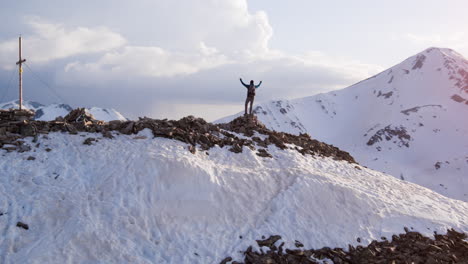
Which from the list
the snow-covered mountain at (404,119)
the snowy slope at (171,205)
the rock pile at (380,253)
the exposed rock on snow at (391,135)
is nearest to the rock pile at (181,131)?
the snowy slope at (171,205)

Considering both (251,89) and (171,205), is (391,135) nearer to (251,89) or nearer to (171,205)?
(251,89)

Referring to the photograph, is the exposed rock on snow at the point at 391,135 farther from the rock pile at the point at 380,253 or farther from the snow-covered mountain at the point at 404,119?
the rock pile at the point at 380,253

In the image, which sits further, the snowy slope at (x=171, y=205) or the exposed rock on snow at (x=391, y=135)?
the exposed rock on snow at (x=391, y=135)

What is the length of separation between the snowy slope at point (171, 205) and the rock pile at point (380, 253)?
49 cm

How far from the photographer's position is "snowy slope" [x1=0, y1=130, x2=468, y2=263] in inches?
427

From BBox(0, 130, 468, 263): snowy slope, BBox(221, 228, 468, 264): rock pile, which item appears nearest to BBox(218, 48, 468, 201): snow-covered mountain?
BBox(0, 130, 468, 263): snowy slope

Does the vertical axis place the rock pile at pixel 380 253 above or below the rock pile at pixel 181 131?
below

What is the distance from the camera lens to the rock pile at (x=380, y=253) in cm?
1147

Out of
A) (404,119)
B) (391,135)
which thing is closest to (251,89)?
(391,135)

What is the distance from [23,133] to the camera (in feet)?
53.2

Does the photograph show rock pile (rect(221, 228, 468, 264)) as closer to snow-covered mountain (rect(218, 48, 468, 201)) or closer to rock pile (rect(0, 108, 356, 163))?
rock pile (rect(0, 108, 356, 163))

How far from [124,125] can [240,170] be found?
6904 millimetres

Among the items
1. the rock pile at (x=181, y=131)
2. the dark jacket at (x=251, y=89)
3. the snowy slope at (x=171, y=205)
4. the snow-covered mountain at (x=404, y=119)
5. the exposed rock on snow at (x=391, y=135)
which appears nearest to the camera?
the snowy slope at (x=171, y=205)

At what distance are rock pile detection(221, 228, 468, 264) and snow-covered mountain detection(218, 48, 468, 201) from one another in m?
73.7
